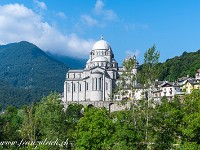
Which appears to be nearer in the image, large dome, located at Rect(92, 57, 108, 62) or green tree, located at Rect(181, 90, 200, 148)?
green tree, located at Rect(181, 90, 200, 148)

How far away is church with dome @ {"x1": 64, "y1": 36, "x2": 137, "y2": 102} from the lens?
255 ft

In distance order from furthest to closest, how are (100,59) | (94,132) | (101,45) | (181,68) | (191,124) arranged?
(181,68), (101,45), (100,59), (94,132), (191,124)

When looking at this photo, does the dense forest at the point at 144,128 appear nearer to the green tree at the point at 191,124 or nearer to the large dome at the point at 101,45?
the green tree at the point at 191,124

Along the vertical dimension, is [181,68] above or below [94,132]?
above

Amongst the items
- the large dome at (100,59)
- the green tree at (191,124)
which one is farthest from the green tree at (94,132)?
the large dome at (100,59)

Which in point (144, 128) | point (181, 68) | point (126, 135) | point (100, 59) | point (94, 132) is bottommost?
point (126, 135)

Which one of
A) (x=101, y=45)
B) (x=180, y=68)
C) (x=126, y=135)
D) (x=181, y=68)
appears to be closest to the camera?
(x=126, y=135)

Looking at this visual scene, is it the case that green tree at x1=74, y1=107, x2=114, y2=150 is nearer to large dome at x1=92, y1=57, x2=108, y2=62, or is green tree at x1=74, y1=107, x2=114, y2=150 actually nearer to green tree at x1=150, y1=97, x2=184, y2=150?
green tree at x1=150, y1=97, x2=184, y2=150

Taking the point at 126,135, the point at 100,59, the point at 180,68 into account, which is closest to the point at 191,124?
the point at 126,135

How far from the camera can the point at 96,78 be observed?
77.8m

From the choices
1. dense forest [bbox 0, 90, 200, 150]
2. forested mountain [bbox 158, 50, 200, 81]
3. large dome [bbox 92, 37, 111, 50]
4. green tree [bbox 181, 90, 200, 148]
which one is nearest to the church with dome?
large dome [bbox 92, 37, 111, 50]

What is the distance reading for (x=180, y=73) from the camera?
94500mm

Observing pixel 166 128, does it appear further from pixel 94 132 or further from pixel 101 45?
pixel 101 45

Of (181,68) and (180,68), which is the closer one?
(181,68)
